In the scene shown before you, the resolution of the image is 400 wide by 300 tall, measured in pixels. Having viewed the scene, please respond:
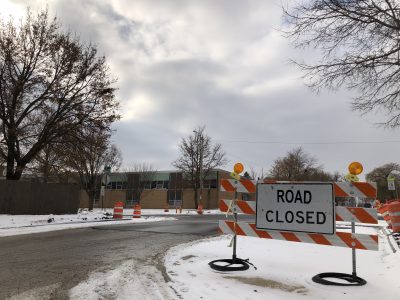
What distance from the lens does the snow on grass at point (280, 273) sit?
5.64 metres

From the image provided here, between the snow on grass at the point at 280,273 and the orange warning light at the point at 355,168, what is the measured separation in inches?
71.7

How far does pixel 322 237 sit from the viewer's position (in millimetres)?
6426

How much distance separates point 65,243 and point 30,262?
10.7 feet

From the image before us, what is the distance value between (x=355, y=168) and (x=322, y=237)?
1.29 metres

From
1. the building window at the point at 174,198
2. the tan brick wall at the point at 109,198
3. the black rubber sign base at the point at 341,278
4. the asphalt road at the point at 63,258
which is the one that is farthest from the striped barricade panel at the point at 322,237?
the tan brick wall at the point at 109,198

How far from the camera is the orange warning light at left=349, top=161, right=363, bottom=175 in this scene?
6.41 meters

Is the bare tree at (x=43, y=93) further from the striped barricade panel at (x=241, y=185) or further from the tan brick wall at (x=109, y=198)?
the tan brick wall at (x=109, y=198)

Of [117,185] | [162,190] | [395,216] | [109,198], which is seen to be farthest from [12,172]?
[109,198]

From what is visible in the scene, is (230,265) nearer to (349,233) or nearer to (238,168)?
(238,168)

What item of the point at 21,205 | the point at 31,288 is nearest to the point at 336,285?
the point at 31,288

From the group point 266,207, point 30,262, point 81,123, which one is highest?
point 81,123

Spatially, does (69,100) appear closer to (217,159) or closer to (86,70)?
(86,70)

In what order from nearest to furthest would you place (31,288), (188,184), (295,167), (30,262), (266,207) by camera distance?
(31,288)
(266,207)
(30,262)
(188,184)
(295,167)

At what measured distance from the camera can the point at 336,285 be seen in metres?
6.02
